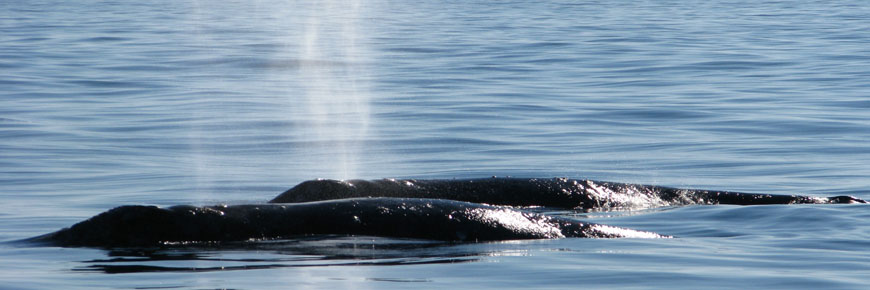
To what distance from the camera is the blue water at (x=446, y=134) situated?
8.32m

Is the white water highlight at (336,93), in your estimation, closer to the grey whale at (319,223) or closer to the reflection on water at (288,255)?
the grey whale at (319,223)

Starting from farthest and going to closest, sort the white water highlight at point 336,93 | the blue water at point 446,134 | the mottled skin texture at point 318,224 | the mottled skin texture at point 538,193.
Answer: the white water highlight at point 336,93, the mottled skin texture at point 538,193, the mottled skin texture at point 318,224, the blue water at point 446,134

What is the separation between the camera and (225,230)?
357 inches

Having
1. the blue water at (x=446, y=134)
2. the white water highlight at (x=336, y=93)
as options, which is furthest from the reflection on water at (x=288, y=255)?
the white water highlight at (x=336, y=93)

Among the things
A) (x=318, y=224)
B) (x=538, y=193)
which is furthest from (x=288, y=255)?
(x=538, y=193)

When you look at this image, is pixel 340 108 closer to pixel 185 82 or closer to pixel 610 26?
pixel 185 82

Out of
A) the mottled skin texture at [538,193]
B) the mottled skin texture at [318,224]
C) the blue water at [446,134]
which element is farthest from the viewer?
the mottled skin texture at [538,193]

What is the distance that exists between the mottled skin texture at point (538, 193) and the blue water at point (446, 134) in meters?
0.43

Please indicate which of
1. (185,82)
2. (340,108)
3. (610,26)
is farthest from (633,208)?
(610,26)

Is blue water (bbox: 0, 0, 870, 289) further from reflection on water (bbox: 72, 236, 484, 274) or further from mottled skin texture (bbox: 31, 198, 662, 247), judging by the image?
A: mottled skin texture (bbox: 31, 198, 662, 247)

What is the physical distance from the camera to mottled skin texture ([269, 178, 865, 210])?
1128 cm

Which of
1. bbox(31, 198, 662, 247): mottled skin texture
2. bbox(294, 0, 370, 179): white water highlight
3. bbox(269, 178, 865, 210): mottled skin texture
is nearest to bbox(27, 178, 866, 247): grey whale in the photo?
bbox(31, 198, 662, 247): mottled skin texture

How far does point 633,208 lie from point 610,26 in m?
32.7

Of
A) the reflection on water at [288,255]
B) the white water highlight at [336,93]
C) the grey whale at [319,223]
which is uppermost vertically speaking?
the white water highlight at [336,93]
